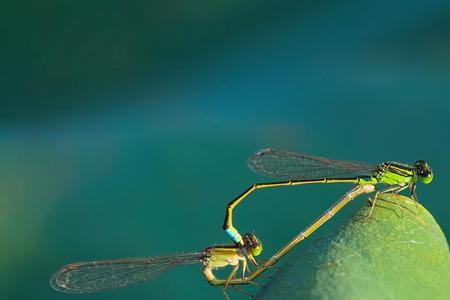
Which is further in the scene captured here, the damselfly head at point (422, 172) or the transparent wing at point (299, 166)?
the transparent wing at point (299, 166)

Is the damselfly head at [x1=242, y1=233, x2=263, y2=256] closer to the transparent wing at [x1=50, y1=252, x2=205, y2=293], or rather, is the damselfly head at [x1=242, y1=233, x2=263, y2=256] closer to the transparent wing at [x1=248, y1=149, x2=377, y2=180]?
the transparent wing at [x1=50, y1=252, x2=205, y2=293]

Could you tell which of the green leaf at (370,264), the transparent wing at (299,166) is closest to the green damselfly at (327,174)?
the transparent wing at (299,166)

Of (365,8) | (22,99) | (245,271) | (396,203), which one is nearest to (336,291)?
(396,203)

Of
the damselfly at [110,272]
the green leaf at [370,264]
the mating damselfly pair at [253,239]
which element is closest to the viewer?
the green leaf at [370,264]

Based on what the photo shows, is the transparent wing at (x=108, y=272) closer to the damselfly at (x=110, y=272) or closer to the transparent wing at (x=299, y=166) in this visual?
the damselfly at (x=110, y=272)

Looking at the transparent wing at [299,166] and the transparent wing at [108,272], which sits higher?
the transparent wing at [299,166]

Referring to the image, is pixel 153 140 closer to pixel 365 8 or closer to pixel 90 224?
pixel 90 224

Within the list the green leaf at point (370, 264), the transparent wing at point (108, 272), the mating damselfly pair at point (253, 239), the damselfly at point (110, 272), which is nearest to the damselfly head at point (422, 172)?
the mating damselfly pair at point (253, 239)

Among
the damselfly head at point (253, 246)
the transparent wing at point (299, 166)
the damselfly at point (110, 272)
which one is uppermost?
the transparent wing at point (299, 166)

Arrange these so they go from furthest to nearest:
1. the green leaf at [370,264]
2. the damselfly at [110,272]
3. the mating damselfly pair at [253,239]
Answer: the damselfly at [110,272]
the mating damselfly pair at [253,239]
the green leaf at [370,264]
